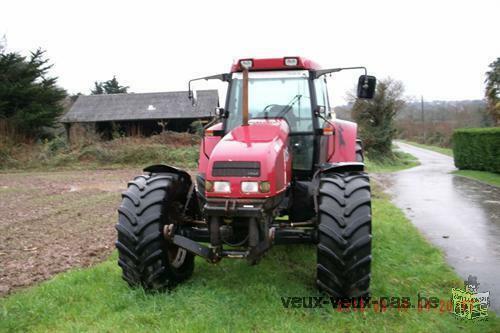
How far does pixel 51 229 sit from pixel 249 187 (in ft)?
18.7

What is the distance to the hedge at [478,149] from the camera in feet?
58.8

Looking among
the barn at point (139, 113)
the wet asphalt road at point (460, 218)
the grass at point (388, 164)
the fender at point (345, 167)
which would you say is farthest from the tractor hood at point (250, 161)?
the barn at point (139, 113)

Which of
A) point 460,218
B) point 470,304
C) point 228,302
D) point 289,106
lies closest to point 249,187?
point 228,302

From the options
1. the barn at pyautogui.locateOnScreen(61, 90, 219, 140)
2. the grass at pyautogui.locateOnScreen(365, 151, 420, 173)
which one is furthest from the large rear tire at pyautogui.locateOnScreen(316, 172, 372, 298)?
the barn at pyautogui.locateOnScreen(61, 90, 219, 140)

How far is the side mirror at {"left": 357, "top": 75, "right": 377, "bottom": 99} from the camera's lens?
19.7 feet

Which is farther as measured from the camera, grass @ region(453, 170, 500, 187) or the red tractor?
grass @ region(453, 170, 500, 187)

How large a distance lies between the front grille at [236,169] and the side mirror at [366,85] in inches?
88.1

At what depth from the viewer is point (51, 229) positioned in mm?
8836

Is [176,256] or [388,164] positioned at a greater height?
[176,256]

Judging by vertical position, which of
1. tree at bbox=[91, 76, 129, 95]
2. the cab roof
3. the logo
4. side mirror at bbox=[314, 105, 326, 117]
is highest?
tree at bbox=[91, 76, 129, 95]

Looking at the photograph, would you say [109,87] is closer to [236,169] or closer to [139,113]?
[139,113]

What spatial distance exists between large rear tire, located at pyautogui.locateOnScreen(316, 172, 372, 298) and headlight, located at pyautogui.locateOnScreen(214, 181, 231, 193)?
2.92 feet

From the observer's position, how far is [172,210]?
5270mm

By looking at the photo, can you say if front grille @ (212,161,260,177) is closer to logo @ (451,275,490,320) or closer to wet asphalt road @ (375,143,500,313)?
logo @ (451,275,490,320)
